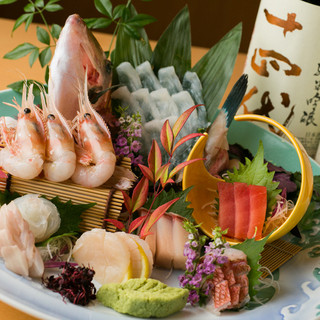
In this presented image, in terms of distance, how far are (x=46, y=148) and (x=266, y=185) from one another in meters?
0.66

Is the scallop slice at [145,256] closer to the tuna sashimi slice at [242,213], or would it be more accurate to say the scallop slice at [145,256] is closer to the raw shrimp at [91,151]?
the raw shrimp at [91,151]

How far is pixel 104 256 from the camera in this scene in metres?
1.36

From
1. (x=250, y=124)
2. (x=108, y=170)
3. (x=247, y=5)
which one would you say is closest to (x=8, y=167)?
(x=108, y=170)

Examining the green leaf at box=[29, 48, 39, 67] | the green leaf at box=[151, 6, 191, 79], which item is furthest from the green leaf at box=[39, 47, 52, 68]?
the green leaf at box=[151, 6, 191, 79]

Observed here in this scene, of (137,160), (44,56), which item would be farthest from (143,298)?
(44,56)

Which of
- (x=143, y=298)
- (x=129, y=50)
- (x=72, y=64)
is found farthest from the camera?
(x=129, y=50)

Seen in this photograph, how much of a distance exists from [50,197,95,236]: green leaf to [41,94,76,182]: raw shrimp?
0.07 meters

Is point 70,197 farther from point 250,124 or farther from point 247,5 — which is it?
point 247,5

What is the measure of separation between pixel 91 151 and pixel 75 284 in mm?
421

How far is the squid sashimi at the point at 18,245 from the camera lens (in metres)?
1.30

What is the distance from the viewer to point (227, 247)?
1.39 meters

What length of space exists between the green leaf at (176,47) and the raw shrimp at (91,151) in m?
0.51

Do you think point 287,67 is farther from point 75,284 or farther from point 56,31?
point 75,284

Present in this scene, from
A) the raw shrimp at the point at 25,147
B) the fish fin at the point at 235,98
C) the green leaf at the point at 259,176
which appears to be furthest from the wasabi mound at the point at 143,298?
the fish fin at the point at 235,98
